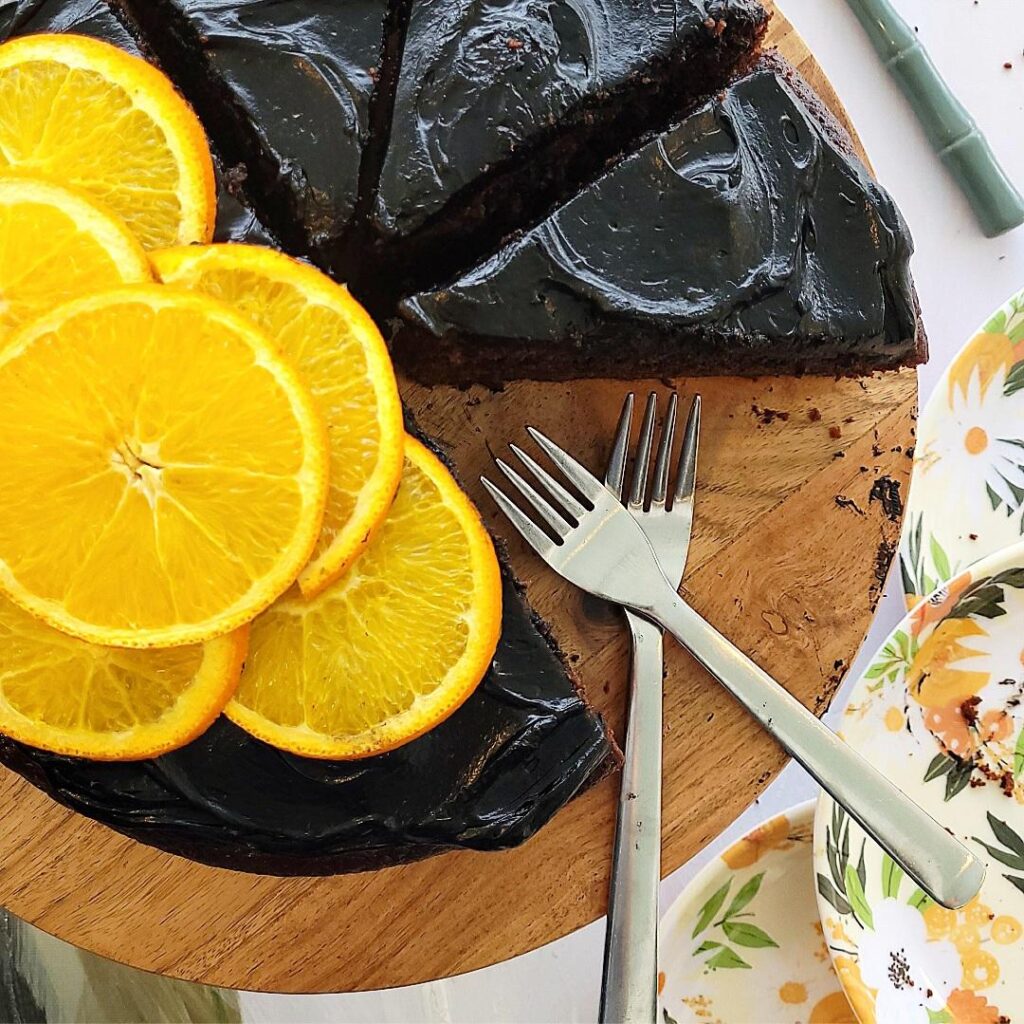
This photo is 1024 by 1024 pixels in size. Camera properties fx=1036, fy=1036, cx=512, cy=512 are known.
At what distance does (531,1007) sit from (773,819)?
0.90 m

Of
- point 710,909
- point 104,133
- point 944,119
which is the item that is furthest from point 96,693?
point 944,119

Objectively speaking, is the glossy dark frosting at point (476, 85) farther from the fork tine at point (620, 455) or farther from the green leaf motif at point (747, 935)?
the green leaf motif at point (747, 935)

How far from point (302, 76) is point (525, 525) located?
103cm

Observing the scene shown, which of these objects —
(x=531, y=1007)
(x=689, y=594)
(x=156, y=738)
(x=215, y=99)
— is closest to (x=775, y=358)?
(x=689, y=594)

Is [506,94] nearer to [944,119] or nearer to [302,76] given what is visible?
[302,76]

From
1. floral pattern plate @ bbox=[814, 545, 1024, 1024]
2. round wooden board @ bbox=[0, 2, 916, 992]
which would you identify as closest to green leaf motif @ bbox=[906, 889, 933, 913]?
floral pattern plate @ bbox=[814, 545, 1024, 1024]

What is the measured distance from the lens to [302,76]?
2104 mm

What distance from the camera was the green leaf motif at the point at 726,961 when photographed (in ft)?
8.72

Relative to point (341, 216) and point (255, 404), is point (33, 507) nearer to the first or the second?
point (255, 404)

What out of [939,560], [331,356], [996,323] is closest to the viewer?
[331,356]

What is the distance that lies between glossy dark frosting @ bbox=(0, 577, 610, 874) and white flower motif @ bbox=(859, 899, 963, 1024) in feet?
3.21

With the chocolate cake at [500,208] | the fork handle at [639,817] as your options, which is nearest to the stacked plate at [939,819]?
the fork handle at [639,817]

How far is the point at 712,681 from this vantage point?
2309 mm

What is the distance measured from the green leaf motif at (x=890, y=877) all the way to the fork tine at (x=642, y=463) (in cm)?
111
